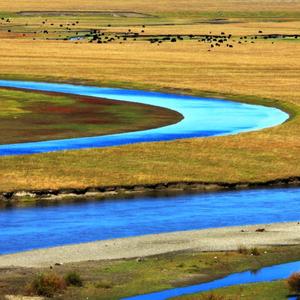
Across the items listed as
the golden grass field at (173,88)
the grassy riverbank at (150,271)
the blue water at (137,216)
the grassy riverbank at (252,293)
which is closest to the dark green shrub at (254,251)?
the grassy riverbank at (150,271)

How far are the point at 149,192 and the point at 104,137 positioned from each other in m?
16.4

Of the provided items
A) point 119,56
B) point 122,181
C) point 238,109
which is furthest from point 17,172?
point 119,56

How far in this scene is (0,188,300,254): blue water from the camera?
1646 inches

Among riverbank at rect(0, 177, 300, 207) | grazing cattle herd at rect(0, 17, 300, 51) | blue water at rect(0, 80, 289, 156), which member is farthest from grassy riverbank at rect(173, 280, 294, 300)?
grazing cattle herd at rect(0, 17, 300, 51)

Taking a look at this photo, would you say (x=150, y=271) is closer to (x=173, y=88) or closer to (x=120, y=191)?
(x=120, y=191)

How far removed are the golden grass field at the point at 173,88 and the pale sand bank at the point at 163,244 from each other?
1157cm

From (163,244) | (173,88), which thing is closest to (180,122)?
(173,88)

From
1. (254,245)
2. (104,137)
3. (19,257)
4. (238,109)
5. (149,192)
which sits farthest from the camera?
(238,109)

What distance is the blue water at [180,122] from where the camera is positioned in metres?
64.4

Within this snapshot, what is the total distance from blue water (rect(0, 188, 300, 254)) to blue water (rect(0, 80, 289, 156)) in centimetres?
1316

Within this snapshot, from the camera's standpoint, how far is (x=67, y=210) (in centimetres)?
4762

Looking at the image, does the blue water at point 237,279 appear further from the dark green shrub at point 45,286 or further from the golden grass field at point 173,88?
the golden grass field at point 173,88

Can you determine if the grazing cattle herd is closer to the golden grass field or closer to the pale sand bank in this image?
the golden grass field

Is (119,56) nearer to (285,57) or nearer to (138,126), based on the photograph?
(285,57)
